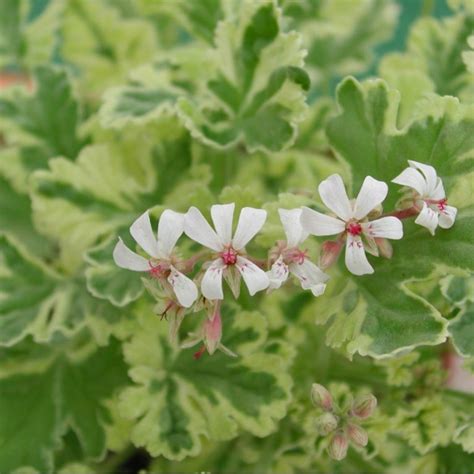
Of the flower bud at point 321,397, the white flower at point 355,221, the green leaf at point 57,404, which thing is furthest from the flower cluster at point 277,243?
the green leaf at point 57,404

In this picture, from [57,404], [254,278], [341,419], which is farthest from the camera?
[57,404]

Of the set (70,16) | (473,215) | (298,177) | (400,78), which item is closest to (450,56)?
(400,78)

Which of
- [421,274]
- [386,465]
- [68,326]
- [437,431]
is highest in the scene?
[421,274]

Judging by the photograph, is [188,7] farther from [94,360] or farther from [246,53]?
[94,360]

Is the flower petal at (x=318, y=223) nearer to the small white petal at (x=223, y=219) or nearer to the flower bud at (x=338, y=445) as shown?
the small white petal at (x=223, y=219)

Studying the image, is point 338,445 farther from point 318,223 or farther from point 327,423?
point 318,223

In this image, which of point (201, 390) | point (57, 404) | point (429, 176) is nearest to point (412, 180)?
point (429, 176)

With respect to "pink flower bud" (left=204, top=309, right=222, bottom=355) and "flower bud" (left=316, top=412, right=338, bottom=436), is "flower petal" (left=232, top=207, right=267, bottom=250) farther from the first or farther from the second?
"flower bud" (left=316, top=412, right=338, bottom=436)

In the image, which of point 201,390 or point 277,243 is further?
point 201,390
